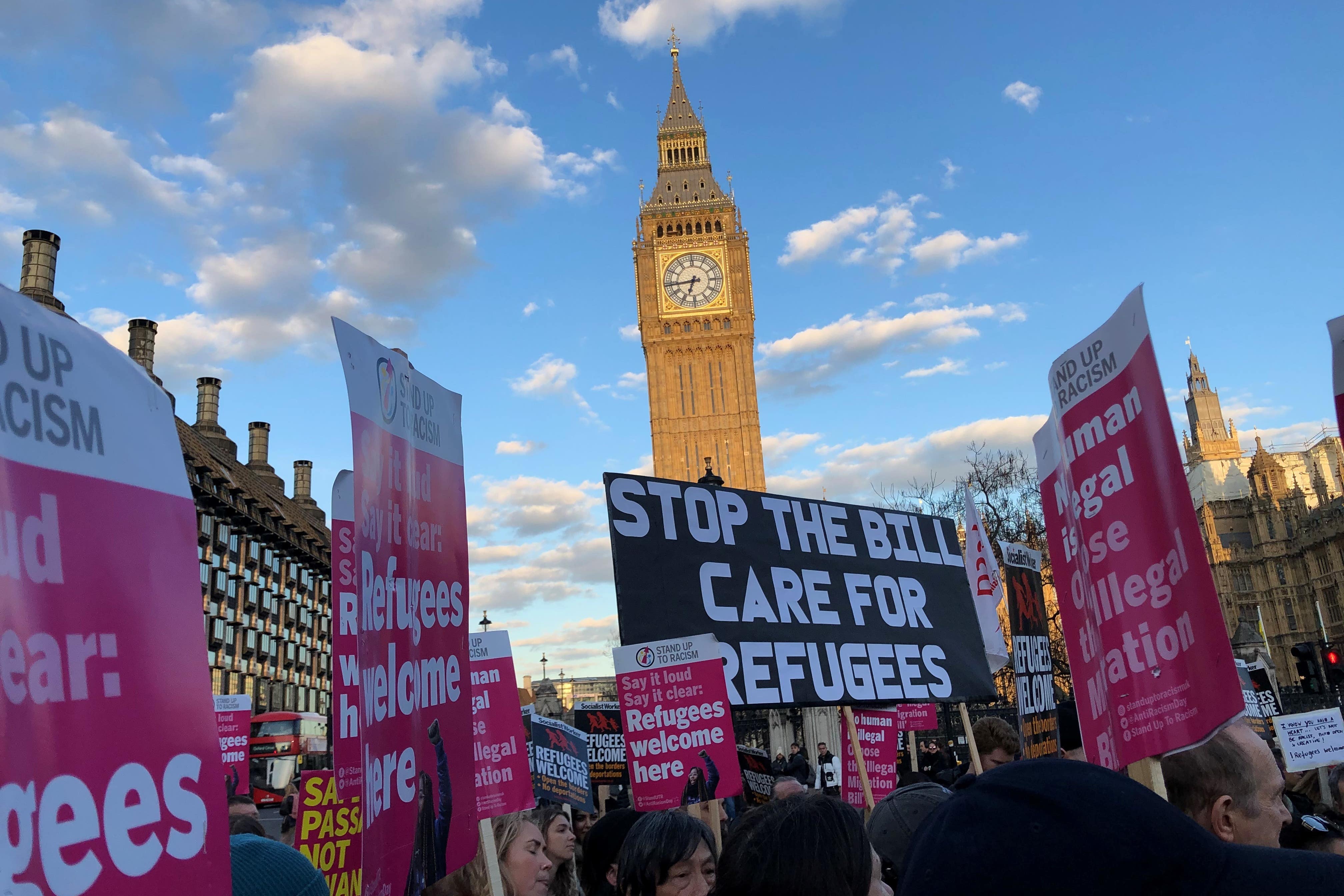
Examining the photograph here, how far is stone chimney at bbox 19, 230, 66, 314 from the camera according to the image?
43.4 meters

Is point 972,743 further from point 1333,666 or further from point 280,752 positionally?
point 280,752

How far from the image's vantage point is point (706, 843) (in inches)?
152

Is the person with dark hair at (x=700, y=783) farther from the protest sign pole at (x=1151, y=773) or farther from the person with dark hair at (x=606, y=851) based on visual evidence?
the protest sign pole at (x=1151, y=773)

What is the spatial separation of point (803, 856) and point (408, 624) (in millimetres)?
1508

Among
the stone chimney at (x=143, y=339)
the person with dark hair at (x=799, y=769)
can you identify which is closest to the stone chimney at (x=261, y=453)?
the stone chimney at (x=143, y=339)

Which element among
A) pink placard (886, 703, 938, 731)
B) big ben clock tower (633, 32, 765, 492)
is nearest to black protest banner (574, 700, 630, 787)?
pink placard (886, 703, 938, 731)

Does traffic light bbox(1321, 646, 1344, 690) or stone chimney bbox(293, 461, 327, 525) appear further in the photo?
stone chimney bbox(293, 461, 327, 525)

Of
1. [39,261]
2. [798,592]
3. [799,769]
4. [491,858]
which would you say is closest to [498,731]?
[798,592]

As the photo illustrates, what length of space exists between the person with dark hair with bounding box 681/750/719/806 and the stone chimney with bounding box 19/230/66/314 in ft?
153

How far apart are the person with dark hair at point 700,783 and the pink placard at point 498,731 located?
3.39 feet

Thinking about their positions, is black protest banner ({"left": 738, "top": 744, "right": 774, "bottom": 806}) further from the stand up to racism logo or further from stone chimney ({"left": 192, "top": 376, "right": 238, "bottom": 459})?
stone chimney ({"left": 192, "top": 376, "right": 238, "bottom": 459})

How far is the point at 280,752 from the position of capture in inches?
1357

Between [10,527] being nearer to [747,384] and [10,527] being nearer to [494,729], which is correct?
[494,729]

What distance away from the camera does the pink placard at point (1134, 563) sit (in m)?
3.16
